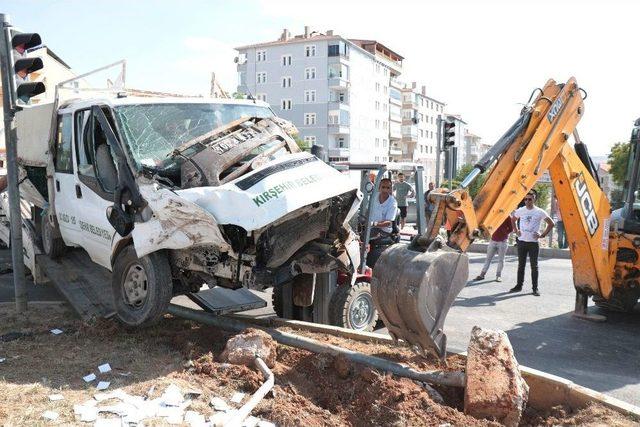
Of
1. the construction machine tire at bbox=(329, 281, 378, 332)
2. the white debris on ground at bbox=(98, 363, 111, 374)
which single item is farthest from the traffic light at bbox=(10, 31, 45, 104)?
the construction machine tire at bbox=(329, 281, 378, 332)

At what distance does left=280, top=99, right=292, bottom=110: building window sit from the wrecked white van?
2519 inches

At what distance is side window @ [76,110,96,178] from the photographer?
6641 mm

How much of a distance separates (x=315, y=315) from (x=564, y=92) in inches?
153

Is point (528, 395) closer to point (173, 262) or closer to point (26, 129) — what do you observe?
point (173, 262)

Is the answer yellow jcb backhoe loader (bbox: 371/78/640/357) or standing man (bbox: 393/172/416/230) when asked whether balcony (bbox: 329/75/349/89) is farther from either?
yellow jcb backhoe loader (bbox: 371/78/640/357)

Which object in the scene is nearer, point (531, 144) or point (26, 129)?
point (531, 144)

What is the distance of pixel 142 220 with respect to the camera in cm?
563

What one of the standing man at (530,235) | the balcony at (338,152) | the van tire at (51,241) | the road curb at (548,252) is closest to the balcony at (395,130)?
the balcony at (338,152)

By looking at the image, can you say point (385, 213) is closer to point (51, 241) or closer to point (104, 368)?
point (104, 368)

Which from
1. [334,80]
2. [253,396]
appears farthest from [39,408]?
[334,80]

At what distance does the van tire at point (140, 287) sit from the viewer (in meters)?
5.58

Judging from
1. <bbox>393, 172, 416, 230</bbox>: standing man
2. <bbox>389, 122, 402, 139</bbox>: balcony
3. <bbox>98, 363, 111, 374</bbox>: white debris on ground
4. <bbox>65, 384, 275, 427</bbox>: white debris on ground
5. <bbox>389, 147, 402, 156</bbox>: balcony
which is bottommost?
<bbox>65, 384, 275, 427</bbox>: white debris on ground

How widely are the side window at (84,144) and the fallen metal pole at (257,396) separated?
313 cm

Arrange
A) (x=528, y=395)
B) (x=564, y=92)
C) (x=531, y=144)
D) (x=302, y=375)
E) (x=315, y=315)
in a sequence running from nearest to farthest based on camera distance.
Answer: (x=528, y=395)
(x=302, y=375)
(x=531, y=144)
(x=564, y=92)
(x=315, y=315)
